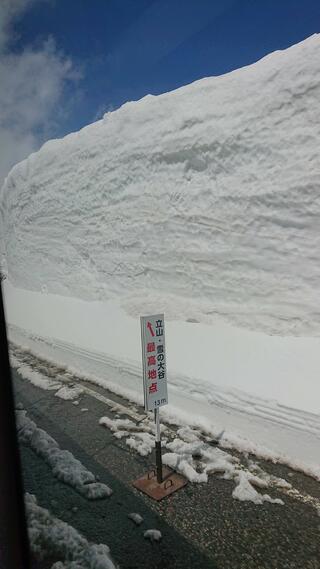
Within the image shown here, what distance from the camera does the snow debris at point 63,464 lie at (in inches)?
165

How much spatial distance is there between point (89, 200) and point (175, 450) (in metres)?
9.96

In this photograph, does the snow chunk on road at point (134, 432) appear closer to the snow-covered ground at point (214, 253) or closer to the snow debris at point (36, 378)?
the snow-covered ground at point (214, 253)

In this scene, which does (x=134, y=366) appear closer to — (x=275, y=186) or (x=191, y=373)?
(x=191, y=373)

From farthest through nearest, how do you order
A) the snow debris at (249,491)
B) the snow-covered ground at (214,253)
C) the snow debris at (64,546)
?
the snow-covered ground at (214,253) → the snow debris at (249,491) → the snow debris at (64,546)

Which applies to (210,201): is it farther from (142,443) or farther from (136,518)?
(136,518)

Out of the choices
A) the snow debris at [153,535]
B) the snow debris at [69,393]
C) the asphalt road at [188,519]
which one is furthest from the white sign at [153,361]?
the snow debris at [69,393]

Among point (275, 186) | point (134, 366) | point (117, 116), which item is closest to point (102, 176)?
point (117, 116)

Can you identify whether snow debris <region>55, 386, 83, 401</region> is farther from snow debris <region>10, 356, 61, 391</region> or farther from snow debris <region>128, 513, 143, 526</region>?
snow debris <region>128, 513, 143, 526</region>

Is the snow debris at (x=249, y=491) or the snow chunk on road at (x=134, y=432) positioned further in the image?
the snow chunk on road at (x=134, y=432)

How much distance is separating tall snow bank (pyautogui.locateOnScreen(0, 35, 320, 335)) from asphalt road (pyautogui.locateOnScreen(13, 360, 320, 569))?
398cm

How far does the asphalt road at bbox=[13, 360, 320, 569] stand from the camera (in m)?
3.25

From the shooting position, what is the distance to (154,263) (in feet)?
34.7

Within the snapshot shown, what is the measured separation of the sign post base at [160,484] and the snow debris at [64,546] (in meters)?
0.89

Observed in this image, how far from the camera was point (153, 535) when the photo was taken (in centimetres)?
351
